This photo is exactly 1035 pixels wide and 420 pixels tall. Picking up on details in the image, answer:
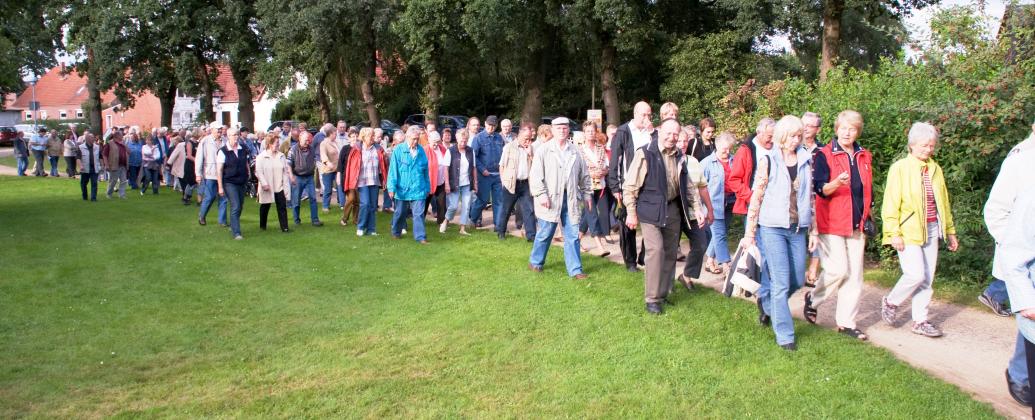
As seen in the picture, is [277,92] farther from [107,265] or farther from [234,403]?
[234,403]

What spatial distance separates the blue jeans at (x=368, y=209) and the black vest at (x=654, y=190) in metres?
6.06

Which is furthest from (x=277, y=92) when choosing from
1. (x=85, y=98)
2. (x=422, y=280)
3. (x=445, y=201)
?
(x=85, y=98)

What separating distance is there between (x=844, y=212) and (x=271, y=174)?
8.78 meters

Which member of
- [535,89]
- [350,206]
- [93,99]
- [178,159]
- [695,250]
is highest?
[93,99]

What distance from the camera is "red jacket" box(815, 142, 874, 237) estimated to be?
6.25 metres

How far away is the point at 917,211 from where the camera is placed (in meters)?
6.05

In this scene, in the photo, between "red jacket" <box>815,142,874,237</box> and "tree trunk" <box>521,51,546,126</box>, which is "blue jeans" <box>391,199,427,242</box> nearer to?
"red jacket" <box>815,142,874,237</box>

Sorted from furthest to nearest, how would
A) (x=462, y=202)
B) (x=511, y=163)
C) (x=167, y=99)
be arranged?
1. (x=167, y=99)
2. (x=462, y=202)
3. (x=511, y=163)

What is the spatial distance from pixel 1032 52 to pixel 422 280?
7.03 m

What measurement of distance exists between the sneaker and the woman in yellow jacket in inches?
12.1

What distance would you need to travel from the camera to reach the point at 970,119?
24.7ft

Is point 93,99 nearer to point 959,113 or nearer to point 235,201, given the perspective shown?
point 235,201

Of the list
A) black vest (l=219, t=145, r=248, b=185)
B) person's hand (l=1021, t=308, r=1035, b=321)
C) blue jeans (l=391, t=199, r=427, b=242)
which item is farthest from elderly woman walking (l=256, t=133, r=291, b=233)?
person's hand (l=1021, t=308, r=1035, b=321)

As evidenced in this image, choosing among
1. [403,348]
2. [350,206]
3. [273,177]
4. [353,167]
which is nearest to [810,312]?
[403,348]
